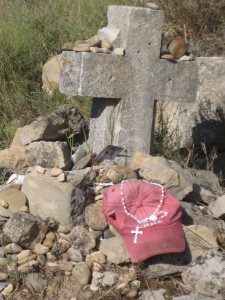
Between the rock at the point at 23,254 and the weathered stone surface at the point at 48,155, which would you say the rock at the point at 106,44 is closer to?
the weathered stone surface at the point at 48,155

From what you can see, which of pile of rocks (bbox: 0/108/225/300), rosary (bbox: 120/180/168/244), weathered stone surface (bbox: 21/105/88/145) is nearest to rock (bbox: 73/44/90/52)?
weathered stone surface (bbox: 21/105/88/145)

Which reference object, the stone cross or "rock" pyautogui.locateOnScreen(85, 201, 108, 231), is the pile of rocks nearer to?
"rock" pyautogui.locateOnScreen(85, 201, 108, 231)

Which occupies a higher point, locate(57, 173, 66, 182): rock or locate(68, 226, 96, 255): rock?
locate(57, 173, 66, 182): rock

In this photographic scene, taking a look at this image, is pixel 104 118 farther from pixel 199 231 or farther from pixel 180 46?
pixel 199 231

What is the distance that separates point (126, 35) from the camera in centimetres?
452

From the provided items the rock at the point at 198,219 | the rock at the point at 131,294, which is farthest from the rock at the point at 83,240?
the rock at the point at 198,219

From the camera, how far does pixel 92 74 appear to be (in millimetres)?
4430

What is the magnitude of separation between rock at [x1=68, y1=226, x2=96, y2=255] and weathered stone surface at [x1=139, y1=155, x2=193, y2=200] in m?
0.63

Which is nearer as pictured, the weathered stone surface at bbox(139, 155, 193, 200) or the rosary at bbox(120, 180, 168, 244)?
the rosary at bbox(120, 180, 168, 244)

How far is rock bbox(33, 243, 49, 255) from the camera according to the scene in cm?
370

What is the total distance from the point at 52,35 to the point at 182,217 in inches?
125

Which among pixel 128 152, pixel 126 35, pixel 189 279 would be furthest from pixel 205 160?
pixel 189 279

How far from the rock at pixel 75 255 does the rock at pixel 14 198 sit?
465mm

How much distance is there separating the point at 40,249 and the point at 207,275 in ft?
3.03
